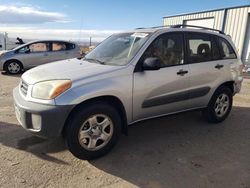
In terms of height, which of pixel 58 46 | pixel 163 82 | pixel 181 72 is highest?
pixel 58 46

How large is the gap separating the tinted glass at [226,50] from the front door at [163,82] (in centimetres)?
109

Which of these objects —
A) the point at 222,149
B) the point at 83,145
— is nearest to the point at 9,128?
the point at 83,145

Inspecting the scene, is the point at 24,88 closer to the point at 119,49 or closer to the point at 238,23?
the point at 119,49

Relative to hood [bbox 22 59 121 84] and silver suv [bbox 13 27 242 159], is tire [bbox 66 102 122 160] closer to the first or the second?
silver suv [bbox 13 27 242 159]

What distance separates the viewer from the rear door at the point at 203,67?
4.30 meters

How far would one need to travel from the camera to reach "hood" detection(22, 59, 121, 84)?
330 cm

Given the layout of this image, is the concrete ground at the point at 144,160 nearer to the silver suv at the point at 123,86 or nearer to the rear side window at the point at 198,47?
the silver suv at the point at 123,86

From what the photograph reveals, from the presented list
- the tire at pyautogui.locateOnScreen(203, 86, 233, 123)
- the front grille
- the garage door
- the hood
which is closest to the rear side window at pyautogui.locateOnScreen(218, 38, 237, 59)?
the tire at pyautogui.locateOnScreen(203, 86, 233, 123)

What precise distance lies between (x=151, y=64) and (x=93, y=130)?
3.96 ft

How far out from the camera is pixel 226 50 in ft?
16.1

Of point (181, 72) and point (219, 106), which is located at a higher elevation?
point (181, 72)

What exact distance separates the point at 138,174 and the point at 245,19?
12.2 metres

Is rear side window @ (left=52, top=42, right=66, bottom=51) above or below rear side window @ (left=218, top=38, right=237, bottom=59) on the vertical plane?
below

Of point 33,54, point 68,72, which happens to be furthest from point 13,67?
point 68,72
